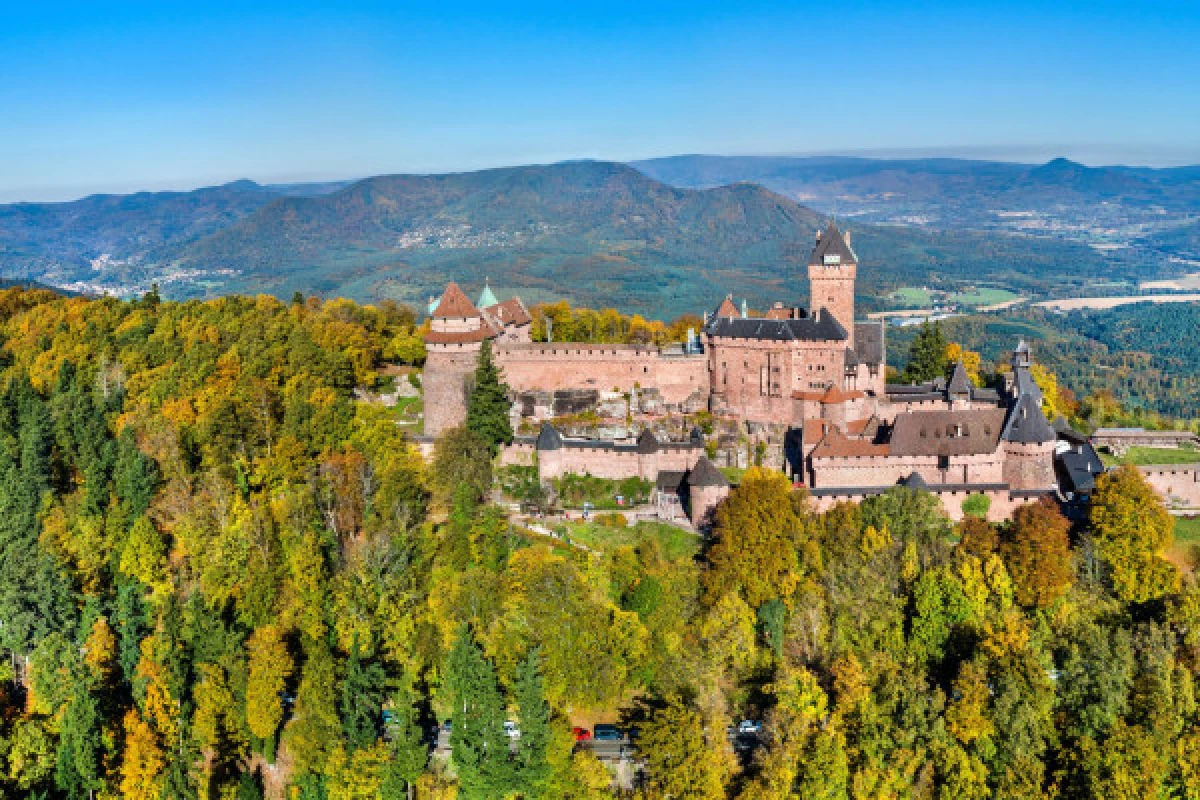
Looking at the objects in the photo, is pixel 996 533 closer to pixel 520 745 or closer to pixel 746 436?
pixel 746 436

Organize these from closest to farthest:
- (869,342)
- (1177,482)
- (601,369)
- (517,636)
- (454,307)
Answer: (517,636) < (1177,482) < (869,342) < (454,307) < (601,369)

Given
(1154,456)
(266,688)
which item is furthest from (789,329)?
(266,688)

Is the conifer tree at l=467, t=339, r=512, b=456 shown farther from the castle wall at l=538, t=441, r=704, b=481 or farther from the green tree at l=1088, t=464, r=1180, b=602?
the green tree at l=1088, t=464, r=1180, b=602

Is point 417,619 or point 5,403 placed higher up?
point 5,403

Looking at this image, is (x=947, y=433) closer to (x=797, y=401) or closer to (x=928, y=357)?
(x=797, y=401)

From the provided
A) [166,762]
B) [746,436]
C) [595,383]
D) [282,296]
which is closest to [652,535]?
[746,436]
